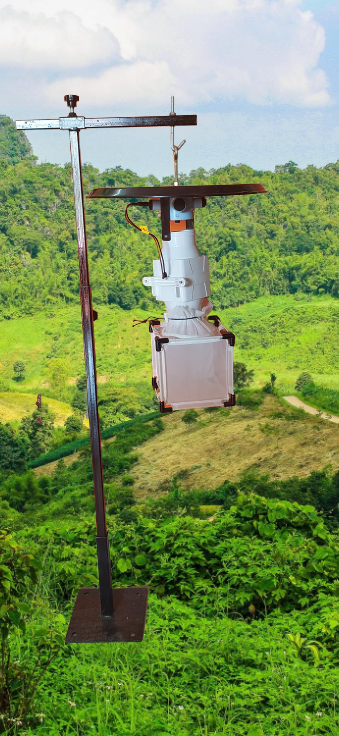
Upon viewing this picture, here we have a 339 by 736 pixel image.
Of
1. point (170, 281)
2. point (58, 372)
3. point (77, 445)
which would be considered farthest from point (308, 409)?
point (170, 281)

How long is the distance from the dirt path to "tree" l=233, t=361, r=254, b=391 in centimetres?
33

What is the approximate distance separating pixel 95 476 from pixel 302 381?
4.13 meters

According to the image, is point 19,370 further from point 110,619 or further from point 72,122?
point 72,122

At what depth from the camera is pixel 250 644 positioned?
10.7ft

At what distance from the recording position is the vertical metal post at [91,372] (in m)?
2.21

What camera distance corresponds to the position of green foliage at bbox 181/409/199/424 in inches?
227

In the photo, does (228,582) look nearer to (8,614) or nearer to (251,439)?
(8,614)

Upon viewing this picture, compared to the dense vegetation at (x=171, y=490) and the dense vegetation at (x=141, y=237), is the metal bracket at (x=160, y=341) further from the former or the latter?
the dense vegetation at (x=141, y=237)

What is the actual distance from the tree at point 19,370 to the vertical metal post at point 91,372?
162 inches

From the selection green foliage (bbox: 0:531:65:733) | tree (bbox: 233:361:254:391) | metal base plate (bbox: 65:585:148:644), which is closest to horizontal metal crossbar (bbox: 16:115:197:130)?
green foliage (bbox: 0:531:65:733)

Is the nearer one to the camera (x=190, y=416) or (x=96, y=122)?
(x=96, y=122)

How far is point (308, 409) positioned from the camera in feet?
19.7

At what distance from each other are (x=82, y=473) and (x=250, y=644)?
2474 mm

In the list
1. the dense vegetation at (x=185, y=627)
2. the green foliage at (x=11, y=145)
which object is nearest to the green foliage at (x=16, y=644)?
the dense vegetation at (x=185, y=627)
